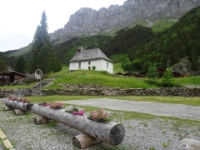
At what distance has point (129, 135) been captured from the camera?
5.92 m

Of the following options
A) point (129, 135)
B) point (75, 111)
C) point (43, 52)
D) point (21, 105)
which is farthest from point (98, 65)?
point (129, 135)

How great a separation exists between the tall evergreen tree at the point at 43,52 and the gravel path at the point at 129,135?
105 feet

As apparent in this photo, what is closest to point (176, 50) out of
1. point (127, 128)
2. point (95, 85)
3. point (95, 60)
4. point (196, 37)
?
point (196, 37)

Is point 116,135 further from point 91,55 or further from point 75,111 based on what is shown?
point 91,55

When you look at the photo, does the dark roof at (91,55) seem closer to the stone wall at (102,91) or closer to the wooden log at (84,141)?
the stone wall at (102,91)

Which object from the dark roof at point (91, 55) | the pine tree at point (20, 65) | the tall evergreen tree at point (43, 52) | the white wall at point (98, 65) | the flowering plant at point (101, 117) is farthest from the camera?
the pine tree at point (20, 65)

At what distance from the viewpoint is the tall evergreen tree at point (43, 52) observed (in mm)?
38531

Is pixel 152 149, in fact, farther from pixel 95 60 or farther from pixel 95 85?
pixel 95 60

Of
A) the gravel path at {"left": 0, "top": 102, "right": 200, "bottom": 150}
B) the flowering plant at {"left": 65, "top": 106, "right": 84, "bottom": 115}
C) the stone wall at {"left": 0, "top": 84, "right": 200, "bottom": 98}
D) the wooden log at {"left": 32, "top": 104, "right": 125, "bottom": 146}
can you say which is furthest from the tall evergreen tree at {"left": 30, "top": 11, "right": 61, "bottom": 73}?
the wooden log at {"left": 32, "top": 104, "right": 125, "bottom": 146}

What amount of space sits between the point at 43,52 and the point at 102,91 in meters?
22.1

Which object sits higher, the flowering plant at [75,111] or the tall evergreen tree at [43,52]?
the tall evergreen tree at [43,52]

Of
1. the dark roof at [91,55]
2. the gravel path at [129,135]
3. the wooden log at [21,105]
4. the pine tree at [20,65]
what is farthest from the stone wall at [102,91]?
the pine tree at [20,65]

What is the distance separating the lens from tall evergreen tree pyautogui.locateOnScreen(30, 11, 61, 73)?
Result: 126ft

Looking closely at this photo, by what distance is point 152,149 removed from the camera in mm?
4602
